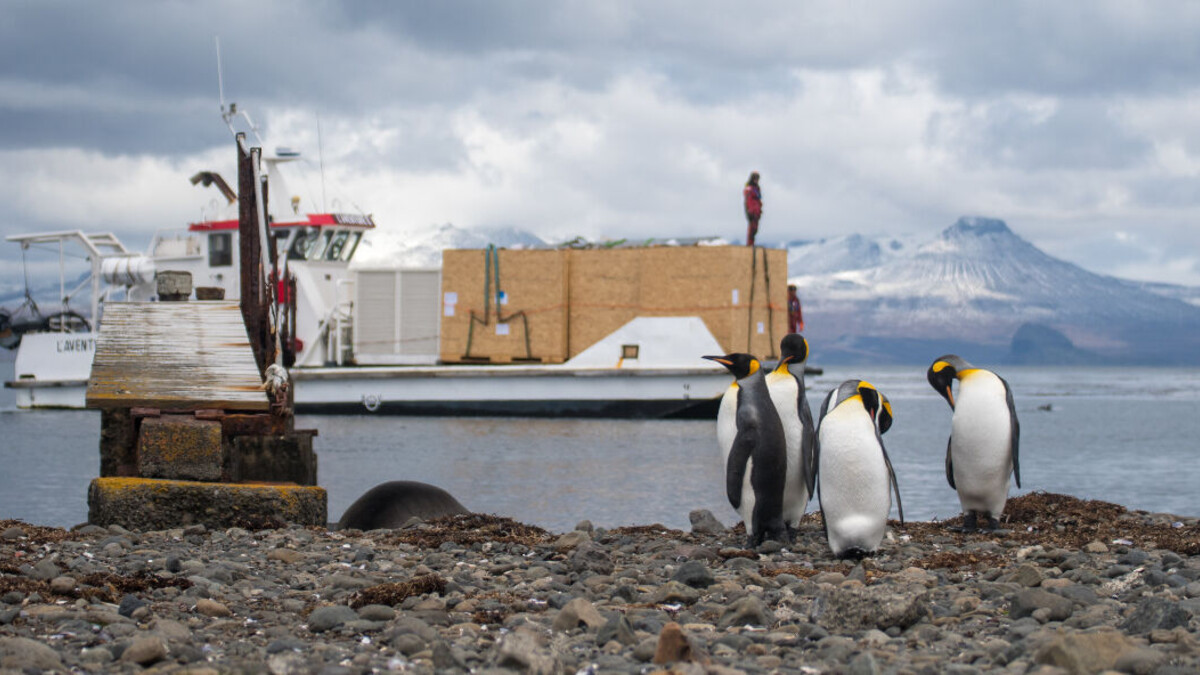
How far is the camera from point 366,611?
4750 millimetres

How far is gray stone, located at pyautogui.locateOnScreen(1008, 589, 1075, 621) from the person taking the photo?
463 centimetres

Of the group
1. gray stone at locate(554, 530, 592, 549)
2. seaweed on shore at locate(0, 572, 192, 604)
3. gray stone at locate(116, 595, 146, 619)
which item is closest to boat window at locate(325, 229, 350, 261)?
gray stone at locate(554, 530, 592, 549)

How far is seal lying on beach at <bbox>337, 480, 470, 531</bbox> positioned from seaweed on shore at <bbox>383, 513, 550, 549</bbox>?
18.2 inches

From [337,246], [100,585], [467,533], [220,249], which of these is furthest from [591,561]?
[220,249]

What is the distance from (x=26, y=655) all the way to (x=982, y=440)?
5307 mm

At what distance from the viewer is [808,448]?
22.8ft

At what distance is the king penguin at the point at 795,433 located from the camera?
7.01 metres

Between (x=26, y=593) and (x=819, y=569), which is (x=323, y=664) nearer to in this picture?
(x=26, y=593)

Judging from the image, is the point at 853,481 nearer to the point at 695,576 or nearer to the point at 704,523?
the point at 695,576

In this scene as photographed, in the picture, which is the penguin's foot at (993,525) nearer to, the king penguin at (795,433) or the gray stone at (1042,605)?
the king penguin at (795,433)

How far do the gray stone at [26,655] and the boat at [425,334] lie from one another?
1711 cm

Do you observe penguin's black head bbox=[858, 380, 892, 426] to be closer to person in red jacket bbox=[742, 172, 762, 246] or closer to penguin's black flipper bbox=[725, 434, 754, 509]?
penguin's black flipper bbox=[725, 434, 754, 509]

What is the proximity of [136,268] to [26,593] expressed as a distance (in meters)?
22.6

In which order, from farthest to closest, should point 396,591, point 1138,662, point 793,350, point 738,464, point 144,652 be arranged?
point 793,350, point 738,464, point 396,591, point 144,652, point 1138,662
